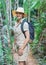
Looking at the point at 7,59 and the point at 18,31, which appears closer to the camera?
the point at 7,59

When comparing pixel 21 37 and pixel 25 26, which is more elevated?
pixel 25 26

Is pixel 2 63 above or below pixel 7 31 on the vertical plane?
below

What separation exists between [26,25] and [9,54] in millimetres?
928

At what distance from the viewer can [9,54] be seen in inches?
64.9

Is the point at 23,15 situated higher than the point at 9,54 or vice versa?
the point at 23,15

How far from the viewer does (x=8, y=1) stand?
5.30 ft

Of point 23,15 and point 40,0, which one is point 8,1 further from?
point 40,0

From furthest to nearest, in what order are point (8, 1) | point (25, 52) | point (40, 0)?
1. point (40, 0)
2. point (25, 52)
3. point (8, 1)

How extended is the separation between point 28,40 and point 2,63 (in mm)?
888

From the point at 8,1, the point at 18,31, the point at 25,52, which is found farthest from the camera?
the point at 25,52

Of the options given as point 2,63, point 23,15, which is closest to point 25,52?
point 23,15

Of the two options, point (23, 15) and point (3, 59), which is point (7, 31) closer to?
point (3, 59)

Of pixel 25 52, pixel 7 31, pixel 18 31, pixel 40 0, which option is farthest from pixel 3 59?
pixel 40 0

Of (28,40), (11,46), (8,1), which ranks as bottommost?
(28,40)
